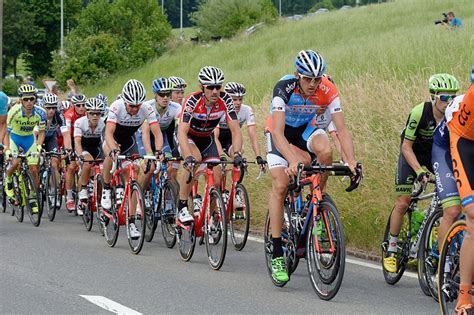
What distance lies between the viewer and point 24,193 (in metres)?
16.1

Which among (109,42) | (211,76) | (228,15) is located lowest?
(211,76)

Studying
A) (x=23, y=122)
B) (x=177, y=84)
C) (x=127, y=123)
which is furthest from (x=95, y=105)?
(x=127, y=123)

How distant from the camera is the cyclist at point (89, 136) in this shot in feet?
51.5

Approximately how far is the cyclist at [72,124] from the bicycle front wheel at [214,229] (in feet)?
17.8

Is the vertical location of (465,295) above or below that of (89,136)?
below

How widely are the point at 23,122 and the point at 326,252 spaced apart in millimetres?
8816

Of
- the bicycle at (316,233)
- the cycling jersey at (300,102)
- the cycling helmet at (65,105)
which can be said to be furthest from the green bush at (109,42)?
the bicycle at (316,233)

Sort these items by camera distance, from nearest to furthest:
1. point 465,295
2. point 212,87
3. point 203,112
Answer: point 465,295
point 212,87
point 203,112

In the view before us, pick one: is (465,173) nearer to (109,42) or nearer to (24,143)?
(24,143)

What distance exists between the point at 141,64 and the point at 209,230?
1974 inches

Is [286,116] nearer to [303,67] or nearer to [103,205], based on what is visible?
[303,67]

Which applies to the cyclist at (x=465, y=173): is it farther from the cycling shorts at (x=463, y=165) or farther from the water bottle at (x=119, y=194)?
the water bottle at (x=119, y=194)

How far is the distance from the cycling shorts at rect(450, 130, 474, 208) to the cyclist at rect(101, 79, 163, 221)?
606cm

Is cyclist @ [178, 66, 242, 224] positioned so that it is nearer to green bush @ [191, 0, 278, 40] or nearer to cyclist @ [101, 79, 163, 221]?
cyclist @ [101, 79, 163, 221]
